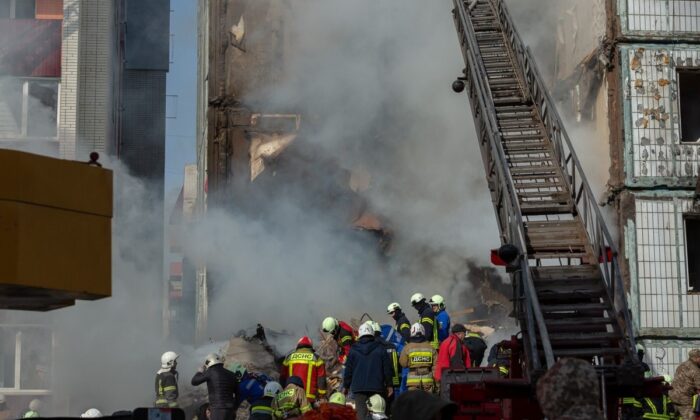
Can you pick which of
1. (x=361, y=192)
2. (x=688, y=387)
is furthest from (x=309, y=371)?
(x=361, y=192)

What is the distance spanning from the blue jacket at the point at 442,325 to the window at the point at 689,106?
4959mm

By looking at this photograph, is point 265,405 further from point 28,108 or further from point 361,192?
point 361,192

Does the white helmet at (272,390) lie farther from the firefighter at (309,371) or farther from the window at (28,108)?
the window at (28,108)

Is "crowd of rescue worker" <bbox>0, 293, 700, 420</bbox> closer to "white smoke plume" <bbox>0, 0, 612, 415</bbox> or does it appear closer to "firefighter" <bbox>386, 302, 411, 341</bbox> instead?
"firefighter" <bbox>386, 302, 411, 341</bbox>

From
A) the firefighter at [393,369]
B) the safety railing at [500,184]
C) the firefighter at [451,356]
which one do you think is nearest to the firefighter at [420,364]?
the firefighter at [393,369]

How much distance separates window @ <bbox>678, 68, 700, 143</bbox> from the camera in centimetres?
1722

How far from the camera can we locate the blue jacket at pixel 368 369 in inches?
470

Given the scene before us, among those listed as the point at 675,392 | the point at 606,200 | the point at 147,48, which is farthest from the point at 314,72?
the point at 147,48

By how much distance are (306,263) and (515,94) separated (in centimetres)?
811

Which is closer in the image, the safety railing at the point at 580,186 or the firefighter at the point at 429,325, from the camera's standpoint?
the safety railing at the point at 580,186

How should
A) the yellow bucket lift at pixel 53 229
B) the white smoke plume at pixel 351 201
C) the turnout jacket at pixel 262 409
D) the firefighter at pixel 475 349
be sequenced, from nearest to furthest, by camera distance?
the yellow bucket lift at pixel 53 229 < the turnout jacket at pixel 262 409 < the firefighter at pixel 475 349 < the white smoke plume at pixel 351 201

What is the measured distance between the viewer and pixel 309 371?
1242 cm

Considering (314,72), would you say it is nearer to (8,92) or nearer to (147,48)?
(8,92)

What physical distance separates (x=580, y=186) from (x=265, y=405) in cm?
433
